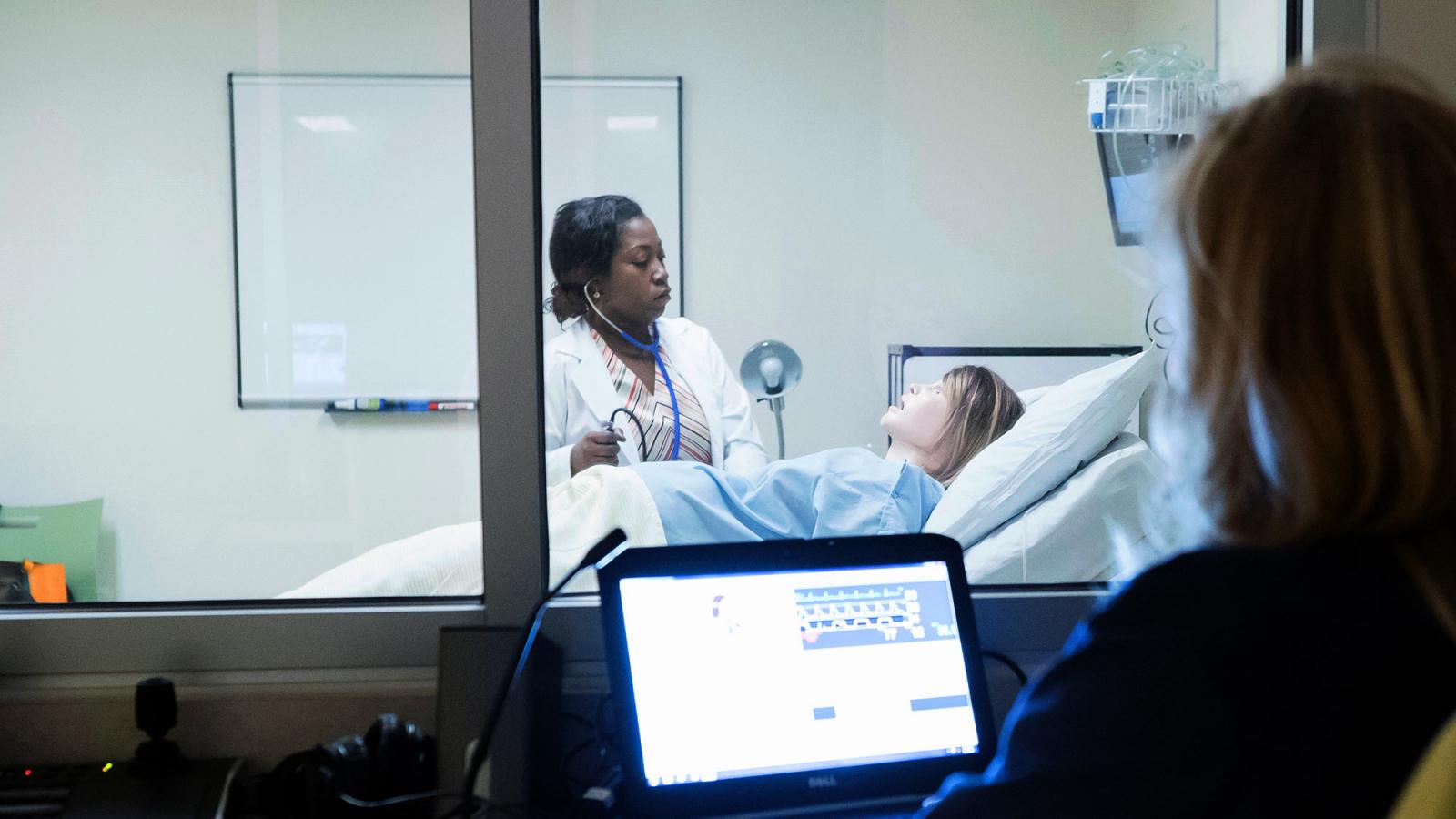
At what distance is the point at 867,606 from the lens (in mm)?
1198

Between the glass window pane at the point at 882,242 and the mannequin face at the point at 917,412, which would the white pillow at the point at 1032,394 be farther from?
the mannequin face at the point at 917,412

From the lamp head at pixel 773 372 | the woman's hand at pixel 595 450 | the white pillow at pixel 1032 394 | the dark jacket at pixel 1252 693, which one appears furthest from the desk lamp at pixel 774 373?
the dark jacket at pixel 1252 693

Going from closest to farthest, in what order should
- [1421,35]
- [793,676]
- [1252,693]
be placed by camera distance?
[1252,693]
[793,676]
[1421,35]

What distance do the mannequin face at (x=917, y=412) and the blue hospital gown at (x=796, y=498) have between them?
5 centimetres

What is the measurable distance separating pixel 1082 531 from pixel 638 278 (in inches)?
31.0

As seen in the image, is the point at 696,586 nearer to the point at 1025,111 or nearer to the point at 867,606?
the point at 867,606

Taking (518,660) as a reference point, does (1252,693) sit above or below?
above

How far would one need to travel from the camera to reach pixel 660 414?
1.70m

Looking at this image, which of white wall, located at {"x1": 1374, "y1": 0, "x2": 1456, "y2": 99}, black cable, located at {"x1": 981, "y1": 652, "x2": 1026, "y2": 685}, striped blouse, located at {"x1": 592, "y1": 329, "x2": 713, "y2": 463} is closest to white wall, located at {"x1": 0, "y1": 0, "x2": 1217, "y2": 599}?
striped blouse, located at {"x1": 592, "y1": 329, "x2": 713, "y2": 463}

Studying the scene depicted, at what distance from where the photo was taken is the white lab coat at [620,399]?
1497 millimetres

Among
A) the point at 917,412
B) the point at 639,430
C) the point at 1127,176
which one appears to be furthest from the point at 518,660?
the point at 1127,176

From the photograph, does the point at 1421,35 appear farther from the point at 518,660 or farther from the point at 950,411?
the point at 518,660

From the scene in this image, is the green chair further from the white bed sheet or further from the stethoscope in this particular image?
the stethoscope

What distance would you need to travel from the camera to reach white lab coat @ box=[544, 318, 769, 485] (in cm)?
150
